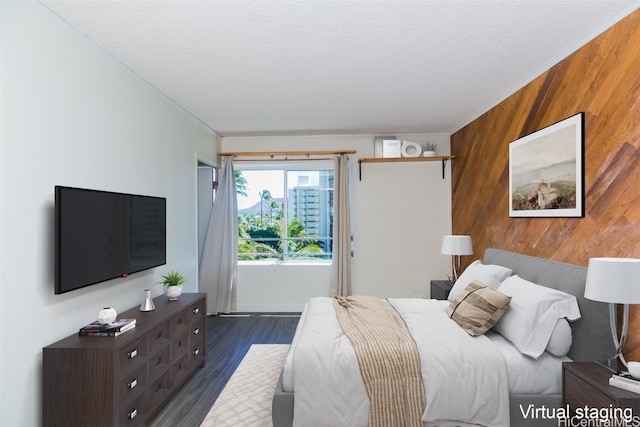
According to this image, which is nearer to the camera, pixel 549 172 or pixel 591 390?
pixel 591 390

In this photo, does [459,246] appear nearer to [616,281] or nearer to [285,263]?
[616,281]

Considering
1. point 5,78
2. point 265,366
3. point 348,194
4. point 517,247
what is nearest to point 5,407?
point 5,78

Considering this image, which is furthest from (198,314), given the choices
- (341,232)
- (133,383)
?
(341,232)

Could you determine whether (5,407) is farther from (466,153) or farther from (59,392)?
(466,153)

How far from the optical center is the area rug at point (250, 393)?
2.45 meters

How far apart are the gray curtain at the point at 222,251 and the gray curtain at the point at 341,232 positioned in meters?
1.49

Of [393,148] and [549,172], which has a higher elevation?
[393,148]

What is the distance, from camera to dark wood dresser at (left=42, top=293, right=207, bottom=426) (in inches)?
75.7

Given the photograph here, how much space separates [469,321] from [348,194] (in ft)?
9.45

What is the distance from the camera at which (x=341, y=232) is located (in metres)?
5.03

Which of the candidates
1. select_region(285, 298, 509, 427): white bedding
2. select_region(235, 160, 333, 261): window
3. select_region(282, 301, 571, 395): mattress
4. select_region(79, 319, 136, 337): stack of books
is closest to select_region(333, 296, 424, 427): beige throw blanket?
select_region(285, 298, 509, 427): white bedding

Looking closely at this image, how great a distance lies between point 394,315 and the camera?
2910 mm

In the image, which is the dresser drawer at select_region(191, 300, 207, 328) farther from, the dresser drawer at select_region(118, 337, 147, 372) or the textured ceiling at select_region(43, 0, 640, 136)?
the textured ceiling at select_region(43, 0, 640, 136)

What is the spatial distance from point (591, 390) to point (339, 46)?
2572 mm
